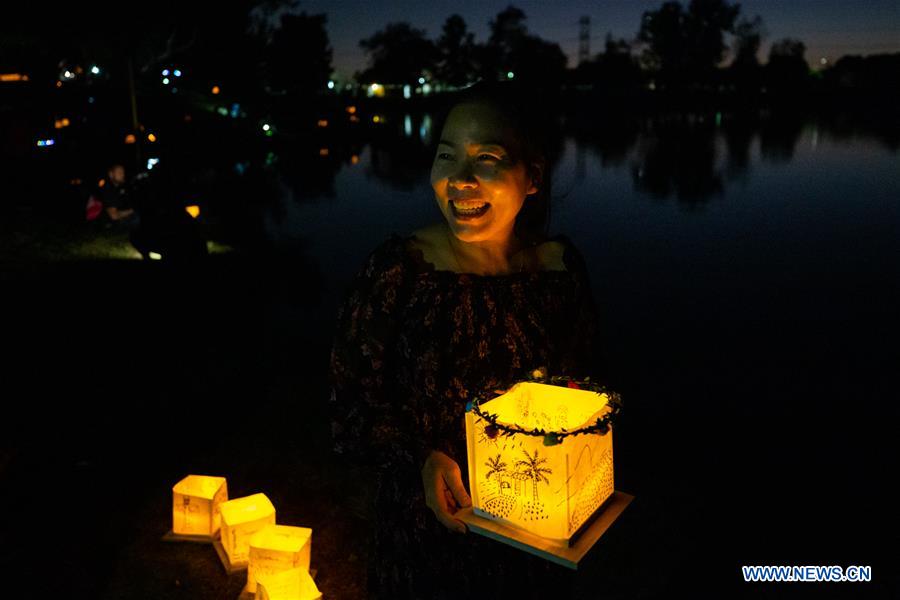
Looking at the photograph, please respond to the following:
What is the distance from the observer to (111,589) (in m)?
3.50

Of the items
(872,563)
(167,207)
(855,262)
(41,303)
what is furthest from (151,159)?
(872,563)

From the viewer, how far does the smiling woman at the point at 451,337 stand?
174cm

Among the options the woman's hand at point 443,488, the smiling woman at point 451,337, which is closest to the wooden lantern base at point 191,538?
the smiling woman at point 451,337

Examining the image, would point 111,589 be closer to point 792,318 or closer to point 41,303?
point 41,303

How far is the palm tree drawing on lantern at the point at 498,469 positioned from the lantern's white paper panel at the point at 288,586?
191 centimetres

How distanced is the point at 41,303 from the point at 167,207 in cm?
203

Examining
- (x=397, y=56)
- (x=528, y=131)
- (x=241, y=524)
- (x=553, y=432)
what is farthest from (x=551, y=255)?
(x=397, y=56)

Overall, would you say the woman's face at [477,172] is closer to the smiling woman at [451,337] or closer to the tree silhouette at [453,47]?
the smiling woman at [451,337]

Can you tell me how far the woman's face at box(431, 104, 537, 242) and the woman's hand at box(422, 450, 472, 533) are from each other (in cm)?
53

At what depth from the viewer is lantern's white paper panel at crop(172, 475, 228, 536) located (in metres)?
3.80

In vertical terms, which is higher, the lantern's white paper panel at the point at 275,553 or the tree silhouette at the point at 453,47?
the tree silhouette at the point at 453,47

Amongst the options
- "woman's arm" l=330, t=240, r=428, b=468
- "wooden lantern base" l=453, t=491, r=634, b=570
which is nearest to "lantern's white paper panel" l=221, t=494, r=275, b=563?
"woman's arm" l=330, t=240, r=428, b=468

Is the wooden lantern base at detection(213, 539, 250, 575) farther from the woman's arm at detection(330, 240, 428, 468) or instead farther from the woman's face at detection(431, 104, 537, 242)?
the woman's face at detection(431, 104, 537, 242)

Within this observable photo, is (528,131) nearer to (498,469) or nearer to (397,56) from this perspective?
(498,469)
